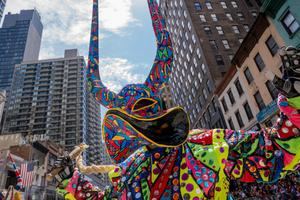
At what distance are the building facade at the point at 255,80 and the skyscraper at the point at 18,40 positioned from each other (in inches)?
4824

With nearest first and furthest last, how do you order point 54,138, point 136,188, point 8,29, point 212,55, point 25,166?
point 136,188 → point 25,166 → point 212,55 → point 54,138 → point 8,29

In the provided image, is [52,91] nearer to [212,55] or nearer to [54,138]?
[54,138]

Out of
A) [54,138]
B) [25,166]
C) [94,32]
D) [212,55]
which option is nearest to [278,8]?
[212,55]

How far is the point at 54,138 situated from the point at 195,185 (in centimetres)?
7005

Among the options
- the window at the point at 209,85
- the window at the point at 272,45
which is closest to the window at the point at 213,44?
the window at the point at 209,85

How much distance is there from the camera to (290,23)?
14484 millimetres

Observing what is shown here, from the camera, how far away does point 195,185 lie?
155 centimetres

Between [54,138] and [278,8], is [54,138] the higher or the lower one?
the lower one

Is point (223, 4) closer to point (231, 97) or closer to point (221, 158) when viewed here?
point (231, 97)

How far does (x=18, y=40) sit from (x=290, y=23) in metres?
156

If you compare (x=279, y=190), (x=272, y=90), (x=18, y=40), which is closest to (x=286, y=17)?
(x=272, y=90)

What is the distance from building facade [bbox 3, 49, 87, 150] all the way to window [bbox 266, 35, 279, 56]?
5890cm

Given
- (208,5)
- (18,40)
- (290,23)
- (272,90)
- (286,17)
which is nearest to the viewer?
(290,23)

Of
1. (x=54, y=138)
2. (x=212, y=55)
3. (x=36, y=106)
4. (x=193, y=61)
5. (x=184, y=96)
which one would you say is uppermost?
(x=212, y=55)
